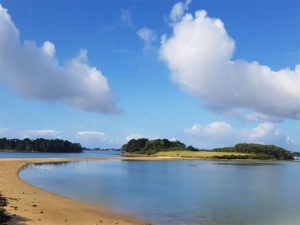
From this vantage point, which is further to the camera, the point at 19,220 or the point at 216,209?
the point at 216,209

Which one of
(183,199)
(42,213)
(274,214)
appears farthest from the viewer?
(183,199)

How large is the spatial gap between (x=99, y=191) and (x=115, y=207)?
11.5m

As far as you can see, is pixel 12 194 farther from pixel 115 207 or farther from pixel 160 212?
pixel 160 212

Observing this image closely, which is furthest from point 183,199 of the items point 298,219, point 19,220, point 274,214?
point 19,220

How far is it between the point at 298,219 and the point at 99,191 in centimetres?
2217

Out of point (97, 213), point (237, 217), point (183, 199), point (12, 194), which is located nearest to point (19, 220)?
point (97, 213)

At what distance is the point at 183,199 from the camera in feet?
126

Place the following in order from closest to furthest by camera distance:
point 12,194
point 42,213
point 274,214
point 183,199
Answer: point 42,213, point 274,214, point 12,194, point 183,199

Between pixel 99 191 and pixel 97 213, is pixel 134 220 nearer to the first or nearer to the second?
pixel 97 213

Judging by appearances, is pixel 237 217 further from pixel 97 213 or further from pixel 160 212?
pixel 97 213

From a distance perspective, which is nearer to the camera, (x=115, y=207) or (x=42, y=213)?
(x=42, y=213)

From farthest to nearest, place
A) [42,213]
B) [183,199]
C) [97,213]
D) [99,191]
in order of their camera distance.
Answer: [99,191] → [183,199] → [97,213] → [42,213]

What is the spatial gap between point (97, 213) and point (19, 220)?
A: 7.85 metres

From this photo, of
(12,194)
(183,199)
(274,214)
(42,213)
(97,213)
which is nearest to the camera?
(42,213)
